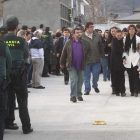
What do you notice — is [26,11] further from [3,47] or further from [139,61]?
[3,47]

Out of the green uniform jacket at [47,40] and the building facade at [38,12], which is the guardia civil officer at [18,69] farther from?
the building facade at [38,12]

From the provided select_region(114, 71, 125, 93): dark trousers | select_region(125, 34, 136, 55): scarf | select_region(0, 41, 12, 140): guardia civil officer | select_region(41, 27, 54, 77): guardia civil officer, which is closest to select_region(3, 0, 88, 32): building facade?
select_region(41, 27, 54, 77): guardia civil officer

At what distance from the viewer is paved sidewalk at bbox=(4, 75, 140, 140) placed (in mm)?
7535

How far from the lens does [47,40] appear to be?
718 inches

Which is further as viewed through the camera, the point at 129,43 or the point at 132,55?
the point at 132,55

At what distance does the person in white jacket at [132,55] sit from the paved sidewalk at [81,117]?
54 centimetres

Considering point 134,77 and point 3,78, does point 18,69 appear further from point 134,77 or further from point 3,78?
point 134,77

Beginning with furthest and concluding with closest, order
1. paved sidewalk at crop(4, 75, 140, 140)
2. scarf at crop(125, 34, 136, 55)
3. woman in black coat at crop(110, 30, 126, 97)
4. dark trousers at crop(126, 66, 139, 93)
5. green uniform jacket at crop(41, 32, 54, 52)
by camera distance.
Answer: green uniform jacket at crop(41, 32, 54, 52) → woman in black coat at crop(110, 30, 126, 97) → dark trousers at crop(126, 66, 139, 93) → scarf at crop(125, 34, 136, 55) → paved sidewalk at crop(4, 75, 140, 140)

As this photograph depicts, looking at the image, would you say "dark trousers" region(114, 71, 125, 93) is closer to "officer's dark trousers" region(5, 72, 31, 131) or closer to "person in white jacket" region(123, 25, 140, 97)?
"person in white jacket" region(123, 25, 140, 97)

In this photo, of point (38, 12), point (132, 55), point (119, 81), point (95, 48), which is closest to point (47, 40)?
point (95, 48)

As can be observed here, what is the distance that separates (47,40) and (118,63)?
6372 millimetres

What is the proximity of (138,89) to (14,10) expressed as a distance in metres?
38.5

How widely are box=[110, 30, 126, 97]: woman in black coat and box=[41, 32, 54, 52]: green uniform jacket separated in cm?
598

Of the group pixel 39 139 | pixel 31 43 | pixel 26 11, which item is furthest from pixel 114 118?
pixel 26 11
